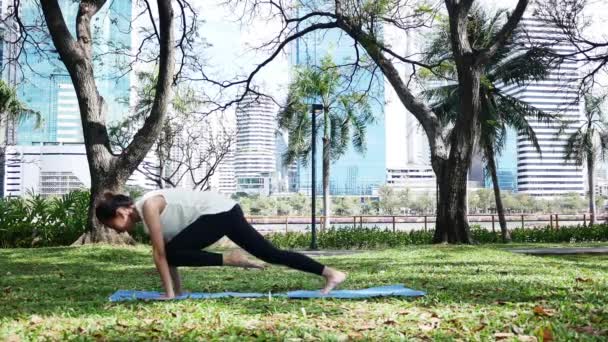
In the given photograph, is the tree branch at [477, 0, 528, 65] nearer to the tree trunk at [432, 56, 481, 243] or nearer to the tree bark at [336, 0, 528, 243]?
the tree bark at [336, 0, 528, 243]

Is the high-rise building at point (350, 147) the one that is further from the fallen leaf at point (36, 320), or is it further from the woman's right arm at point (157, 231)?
the fallen leaf at point (36, 320)

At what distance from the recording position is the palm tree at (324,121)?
94.7 feet

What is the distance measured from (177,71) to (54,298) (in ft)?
43.1

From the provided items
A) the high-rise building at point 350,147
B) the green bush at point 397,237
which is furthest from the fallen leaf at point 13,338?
the green bush at point 397,237

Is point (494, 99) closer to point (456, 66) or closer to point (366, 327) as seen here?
point (456, 66)

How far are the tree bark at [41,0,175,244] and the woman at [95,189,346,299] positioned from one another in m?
9.49

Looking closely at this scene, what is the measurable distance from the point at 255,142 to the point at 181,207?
90.0 ft

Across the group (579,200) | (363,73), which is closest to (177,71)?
(363,73)

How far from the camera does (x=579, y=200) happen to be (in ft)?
258

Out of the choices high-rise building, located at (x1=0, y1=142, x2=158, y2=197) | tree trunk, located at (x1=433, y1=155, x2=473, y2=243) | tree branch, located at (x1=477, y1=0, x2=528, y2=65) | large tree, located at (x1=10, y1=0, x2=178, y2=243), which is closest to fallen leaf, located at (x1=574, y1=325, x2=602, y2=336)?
large tree, located at (x1=10, y1=0, x2=178, y2=243)

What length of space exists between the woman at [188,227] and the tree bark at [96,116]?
9.49 metres

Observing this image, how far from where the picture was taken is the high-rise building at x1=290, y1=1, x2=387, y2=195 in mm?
17719

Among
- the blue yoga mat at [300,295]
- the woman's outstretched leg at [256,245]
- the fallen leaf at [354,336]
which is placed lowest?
the blue yoga mat at [300,295]

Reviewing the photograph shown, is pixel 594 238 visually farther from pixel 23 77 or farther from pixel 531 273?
pixel 23 77
